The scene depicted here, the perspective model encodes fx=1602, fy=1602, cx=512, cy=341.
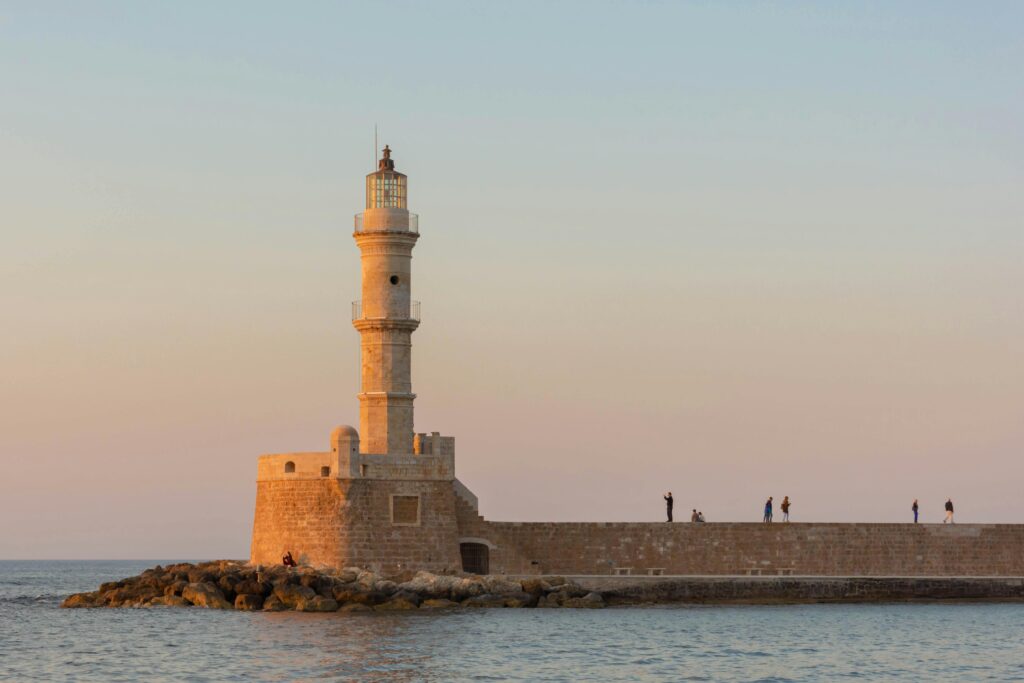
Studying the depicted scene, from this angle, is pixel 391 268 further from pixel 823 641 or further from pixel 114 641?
pixel 823 641

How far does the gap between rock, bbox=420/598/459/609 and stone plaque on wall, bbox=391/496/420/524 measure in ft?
6.43

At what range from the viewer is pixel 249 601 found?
35.0 meters

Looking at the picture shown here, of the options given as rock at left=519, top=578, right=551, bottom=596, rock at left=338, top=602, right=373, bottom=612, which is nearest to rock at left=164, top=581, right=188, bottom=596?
rock at left=338, top=602, right=373, bottom=612

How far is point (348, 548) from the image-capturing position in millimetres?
35438

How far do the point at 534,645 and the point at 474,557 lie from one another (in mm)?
8059

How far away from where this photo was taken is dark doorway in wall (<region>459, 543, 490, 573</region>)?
3719 centimetres

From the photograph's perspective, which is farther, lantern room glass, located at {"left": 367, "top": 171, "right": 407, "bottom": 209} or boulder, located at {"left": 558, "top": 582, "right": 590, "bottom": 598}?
lantern room glass, located at {"left": 367, "top": 171, "right": 407, "bottom": 209}

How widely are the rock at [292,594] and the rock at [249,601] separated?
0.51 meters

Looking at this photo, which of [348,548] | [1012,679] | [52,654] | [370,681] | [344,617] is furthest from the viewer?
[348,548]

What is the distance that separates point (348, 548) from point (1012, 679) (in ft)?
48.9

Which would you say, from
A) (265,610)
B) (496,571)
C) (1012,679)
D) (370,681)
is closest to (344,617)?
(265,610)

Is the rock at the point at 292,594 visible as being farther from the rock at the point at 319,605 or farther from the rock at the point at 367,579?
the rock at the point at 367,579

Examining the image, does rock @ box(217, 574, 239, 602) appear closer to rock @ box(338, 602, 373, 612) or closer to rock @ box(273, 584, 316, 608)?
rock @ box(273, 584, 316, 608)

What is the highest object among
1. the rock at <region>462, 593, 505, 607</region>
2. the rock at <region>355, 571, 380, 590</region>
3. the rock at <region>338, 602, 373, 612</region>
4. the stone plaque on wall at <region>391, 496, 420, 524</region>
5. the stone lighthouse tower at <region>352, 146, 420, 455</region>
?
the stone lighthouse tower at <region>352, 146, 420, 455</region>
